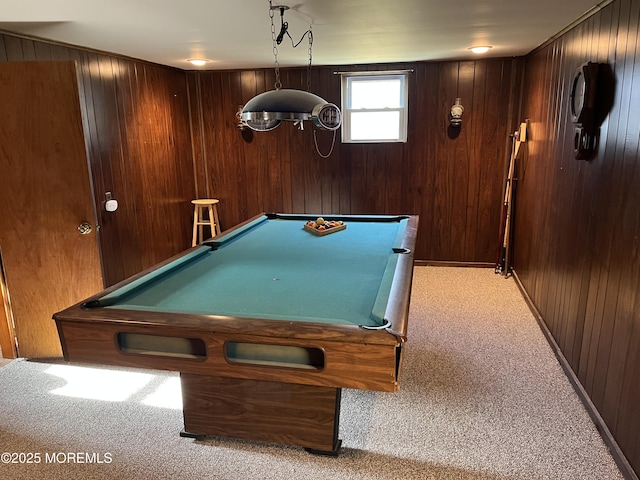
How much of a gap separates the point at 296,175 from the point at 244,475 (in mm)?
3690

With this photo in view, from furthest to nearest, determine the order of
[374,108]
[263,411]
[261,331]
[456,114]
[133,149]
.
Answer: [374,108] → [456,114] → [133,149] → [263,411] → [261,331]

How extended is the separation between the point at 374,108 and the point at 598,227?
9.95 ft

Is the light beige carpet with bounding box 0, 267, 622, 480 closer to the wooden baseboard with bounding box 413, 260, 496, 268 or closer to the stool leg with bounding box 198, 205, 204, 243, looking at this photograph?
the wooden baseboard with bounding box 413, 260, 496, 268

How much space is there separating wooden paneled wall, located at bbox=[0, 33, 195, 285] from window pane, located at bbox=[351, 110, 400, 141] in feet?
6.25

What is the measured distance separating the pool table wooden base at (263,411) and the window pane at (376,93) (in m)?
3.68

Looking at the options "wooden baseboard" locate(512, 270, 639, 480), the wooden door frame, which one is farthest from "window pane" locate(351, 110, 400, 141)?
the wooden door frame

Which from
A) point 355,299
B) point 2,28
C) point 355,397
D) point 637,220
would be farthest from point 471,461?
point 2,28

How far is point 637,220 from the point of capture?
6.55 feet

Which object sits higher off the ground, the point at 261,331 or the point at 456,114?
the point at 456,114

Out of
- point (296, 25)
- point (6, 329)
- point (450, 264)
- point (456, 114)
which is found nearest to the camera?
point (296, 25)

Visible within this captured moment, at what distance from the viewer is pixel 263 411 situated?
215 centimetres

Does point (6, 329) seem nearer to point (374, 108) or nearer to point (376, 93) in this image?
point (374, 108)

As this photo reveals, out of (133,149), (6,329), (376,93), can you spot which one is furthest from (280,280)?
(376,93)

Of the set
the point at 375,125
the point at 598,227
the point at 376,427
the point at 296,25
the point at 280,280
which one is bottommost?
the point at 376,427
